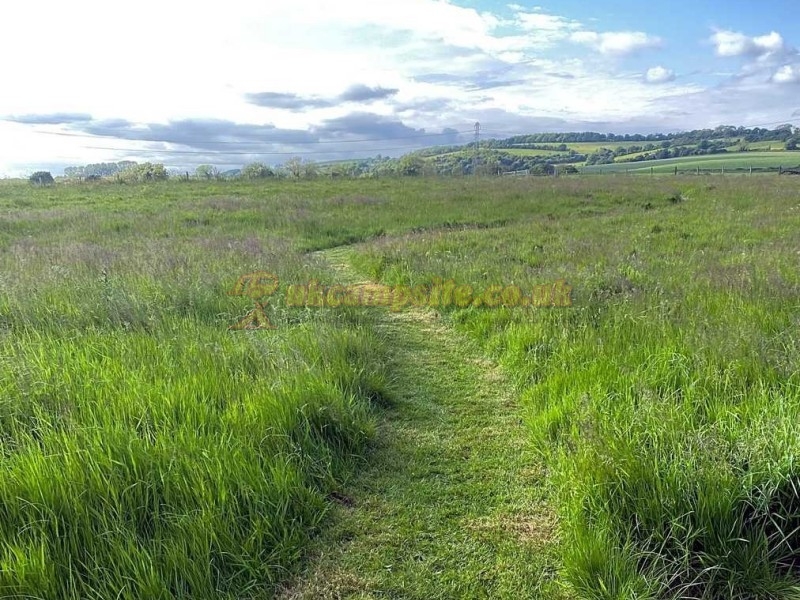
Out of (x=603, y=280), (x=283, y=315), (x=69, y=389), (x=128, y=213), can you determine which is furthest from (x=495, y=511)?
(x=128, y=213)

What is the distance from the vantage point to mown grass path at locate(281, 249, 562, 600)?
89.7 inches

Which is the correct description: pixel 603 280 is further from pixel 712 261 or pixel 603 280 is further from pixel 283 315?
pixel 283 315

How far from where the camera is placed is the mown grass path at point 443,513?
228 cm

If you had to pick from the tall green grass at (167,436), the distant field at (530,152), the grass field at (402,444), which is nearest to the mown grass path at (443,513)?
the grass field at (402,444)

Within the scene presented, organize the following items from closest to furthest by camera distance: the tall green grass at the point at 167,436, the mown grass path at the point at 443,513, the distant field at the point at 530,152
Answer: the tall green grass at the point at 167,436
the mown grass path at the point at 443,513
the distant field at the point at 530,152

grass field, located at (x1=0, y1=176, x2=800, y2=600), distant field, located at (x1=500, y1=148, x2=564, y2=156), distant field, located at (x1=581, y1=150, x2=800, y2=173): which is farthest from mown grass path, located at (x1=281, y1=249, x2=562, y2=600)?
distant field, located at (x1=500, y1=148, x2=564, y2=156)

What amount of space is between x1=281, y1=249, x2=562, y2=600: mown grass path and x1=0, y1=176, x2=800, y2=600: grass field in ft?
0.05

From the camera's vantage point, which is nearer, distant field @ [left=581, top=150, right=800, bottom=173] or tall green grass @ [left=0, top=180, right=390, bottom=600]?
tall green grass @ [left=0, top=180, right=390, bottom=600]

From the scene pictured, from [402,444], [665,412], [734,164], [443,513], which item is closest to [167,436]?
[402,444]

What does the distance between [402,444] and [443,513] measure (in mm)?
794

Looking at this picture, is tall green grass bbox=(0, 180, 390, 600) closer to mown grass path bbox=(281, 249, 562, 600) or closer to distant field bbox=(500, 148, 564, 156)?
mown grass path bbox=(281, 249, 562, 600)

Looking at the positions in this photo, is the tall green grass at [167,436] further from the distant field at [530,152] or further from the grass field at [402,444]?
the distant field at [530,152]

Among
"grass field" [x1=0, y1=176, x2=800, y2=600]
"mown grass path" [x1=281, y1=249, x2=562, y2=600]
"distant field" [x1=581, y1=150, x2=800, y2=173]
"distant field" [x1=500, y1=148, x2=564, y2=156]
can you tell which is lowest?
"mown grass path" [x1=281, y1=249, x2=562, y2=600]

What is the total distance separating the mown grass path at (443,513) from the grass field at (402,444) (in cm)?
Answer: 2
